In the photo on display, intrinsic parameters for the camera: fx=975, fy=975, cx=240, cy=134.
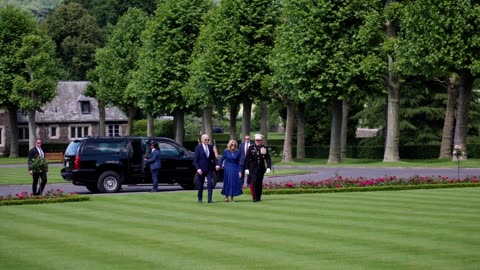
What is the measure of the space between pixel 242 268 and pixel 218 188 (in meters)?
23.2

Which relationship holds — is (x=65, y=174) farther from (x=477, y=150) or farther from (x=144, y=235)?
(x=477, y=150)

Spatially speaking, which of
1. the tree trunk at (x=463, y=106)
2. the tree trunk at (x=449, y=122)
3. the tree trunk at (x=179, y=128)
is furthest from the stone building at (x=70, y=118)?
the tree trunk at (x=463, y=106)

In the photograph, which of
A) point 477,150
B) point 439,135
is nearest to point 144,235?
point 477,150

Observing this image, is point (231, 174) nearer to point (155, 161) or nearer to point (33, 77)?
point (155, 161)

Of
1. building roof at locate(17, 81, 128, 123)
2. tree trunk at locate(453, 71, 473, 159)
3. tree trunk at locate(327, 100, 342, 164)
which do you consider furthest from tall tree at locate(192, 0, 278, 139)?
building roof at locate(17, 81, 128, 123)

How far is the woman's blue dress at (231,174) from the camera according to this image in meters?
29.0

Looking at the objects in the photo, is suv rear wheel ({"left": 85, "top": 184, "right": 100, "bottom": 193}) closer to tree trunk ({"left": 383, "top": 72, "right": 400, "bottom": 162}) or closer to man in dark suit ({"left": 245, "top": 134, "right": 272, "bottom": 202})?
man in dark suit ({"left": 245, "top": 134, "right": 272, "bottom": 202})

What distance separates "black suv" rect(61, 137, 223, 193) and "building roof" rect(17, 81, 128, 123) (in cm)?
7026

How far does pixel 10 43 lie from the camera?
8912cm

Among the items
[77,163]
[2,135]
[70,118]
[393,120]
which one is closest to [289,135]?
[393,120]

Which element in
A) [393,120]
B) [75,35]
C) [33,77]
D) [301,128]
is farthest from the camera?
[75,35]

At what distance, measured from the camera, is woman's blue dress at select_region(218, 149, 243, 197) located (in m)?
29.0

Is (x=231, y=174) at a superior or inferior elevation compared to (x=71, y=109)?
inferior

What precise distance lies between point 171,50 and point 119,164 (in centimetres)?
3935
